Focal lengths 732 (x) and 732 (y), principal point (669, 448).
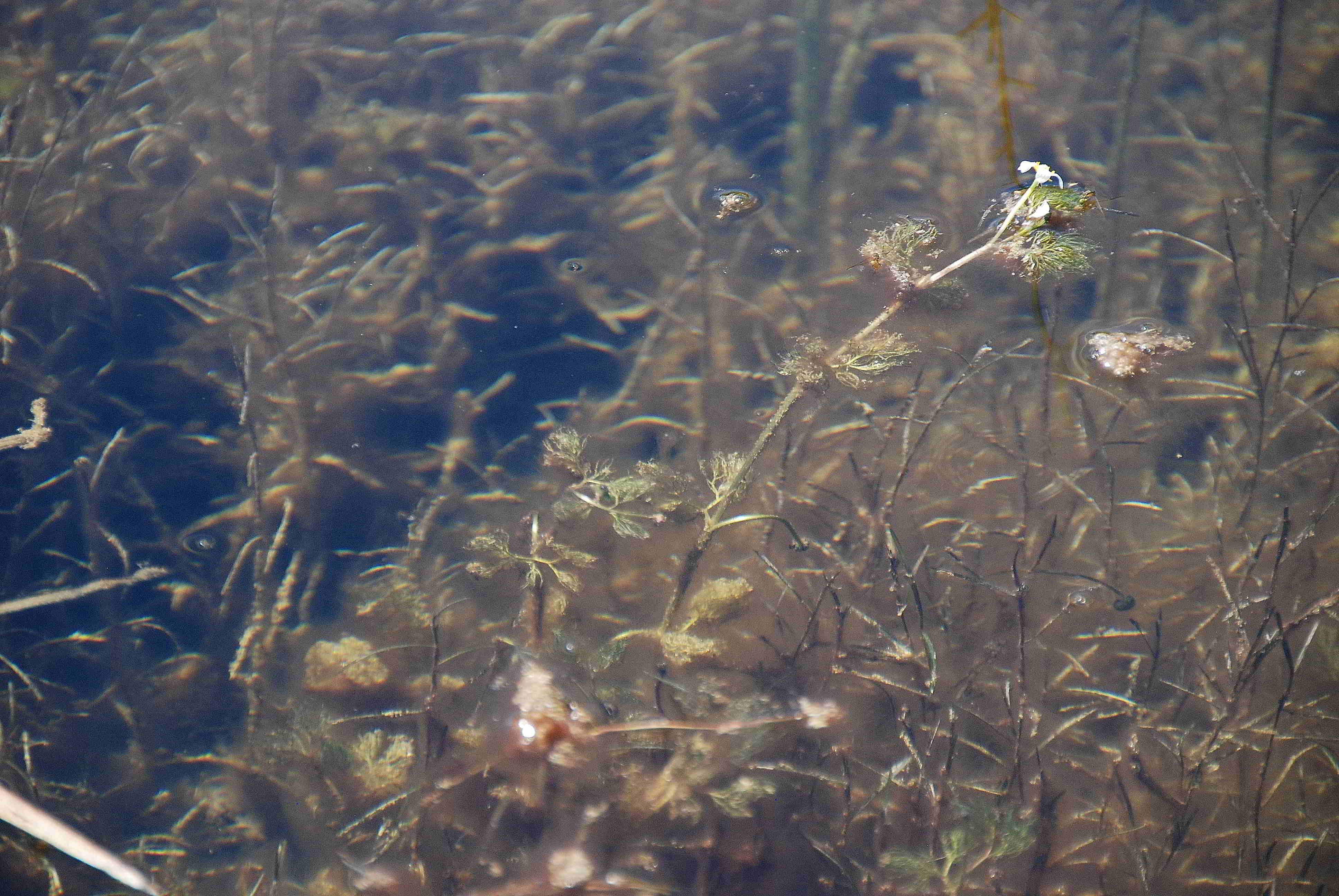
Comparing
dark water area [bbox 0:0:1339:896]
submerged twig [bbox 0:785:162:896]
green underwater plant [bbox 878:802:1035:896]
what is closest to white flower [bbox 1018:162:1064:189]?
dark water area [bbox 0:0:1339:896]

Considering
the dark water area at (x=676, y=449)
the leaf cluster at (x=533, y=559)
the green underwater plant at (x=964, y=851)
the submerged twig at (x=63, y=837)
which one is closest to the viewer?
the submerged twig at (x=63, y=837)

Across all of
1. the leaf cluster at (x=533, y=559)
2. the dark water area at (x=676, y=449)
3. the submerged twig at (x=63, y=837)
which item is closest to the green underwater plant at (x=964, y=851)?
the dark water area at (x=676, y=449)

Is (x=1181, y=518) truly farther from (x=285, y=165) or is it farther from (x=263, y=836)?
(x=285, y=165)

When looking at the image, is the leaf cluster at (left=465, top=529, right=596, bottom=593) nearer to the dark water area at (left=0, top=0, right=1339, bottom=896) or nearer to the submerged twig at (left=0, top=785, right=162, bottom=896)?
the dark water area at (left=0, top=0, right=1339, bottom=896)

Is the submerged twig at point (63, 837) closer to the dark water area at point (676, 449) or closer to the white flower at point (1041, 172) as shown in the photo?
the dark water area at point (676, 449)

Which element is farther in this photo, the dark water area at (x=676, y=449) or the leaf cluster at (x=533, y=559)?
the leaf cluster at (x=533, y=559)

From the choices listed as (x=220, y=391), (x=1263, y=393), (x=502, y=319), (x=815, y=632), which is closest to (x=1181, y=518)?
(x=1263, y=393)
